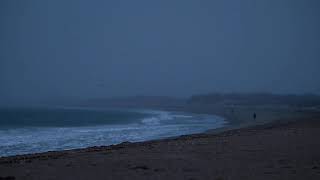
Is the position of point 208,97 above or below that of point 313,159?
above

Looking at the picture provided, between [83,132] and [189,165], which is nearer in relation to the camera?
[189,165]

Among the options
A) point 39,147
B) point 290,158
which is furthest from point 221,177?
point 39,147

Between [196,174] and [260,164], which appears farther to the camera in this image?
[260,164]

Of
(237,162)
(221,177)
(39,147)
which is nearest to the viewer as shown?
(221,177)

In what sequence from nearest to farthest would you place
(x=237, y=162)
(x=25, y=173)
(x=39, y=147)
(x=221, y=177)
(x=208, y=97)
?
(x=221, y=177) < (x=25, y=173) < (x=237, y=162) < (x=39, y=147) < (x=208, y=97)

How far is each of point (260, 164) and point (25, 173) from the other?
728 centimetres

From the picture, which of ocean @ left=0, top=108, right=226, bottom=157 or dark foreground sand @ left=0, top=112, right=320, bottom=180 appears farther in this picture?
ocean @ left=0, top=108, right=226, bottom=157

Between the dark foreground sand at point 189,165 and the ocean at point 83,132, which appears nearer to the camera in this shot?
the dark foreground sand at point 189,165

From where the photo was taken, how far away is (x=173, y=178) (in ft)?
39.7

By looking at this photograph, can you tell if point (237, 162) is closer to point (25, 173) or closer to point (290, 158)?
point (290, 158)

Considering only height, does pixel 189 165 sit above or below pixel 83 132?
below

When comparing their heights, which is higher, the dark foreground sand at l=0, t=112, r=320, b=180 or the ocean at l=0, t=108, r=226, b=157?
the ocean at l=0, t=108, r=226, b=157

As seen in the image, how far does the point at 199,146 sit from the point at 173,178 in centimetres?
791

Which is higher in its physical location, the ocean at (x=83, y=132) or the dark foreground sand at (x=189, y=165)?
the ocean at (x=83, y=132)
